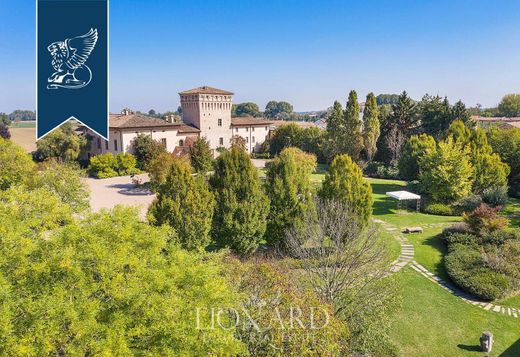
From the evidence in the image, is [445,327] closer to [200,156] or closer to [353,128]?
[200,156]

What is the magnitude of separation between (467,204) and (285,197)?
15.6m

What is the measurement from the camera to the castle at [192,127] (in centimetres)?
4281

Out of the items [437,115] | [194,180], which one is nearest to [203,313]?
[194,180]

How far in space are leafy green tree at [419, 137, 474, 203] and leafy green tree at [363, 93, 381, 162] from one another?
16671 mm

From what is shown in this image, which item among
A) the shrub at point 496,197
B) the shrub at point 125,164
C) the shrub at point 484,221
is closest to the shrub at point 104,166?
the shrub at point 125,164

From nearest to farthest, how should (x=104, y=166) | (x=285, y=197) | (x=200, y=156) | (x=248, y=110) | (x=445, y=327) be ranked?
(x=445, y=327)
(x=285, y=197)
(x=200, y=156)
(x=104, y=166)
(x=248, y=110)

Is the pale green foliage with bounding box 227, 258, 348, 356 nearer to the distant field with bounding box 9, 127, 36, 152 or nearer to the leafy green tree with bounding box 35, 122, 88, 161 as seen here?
the leafy green tree with bounding box 35, 122, 88, 161

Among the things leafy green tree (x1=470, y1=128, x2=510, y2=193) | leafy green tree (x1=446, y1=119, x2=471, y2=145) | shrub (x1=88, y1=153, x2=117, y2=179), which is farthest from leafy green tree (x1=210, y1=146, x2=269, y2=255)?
shrub (x1=88, y1=153, x2=117, y2=179)

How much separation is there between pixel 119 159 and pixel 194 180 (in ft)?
91.5

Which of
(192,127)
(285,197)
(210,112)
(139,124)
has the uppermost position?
(210,112)

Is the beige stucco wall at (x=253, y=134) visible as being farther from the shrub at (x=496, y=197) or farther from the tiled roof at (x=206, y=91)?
the shrub at (x=496, y=197)

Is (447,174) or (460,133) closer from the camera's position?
(447,174)

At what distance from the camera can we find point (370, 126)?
4369 centimetres

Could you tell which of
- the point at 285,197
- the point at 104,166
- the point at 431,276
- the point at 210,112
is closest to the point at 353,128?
the point at 210,112
